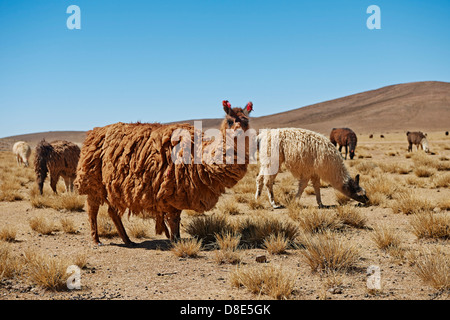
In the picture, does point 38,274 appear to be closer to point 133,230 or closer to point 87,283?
point 87,283

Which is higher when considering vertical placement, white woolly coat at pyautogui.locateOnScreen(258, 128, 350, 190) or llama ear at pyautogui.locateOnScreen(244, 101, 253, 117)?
llama ear at pyautogui.locateOnScreen(244, 101, 253, 117)

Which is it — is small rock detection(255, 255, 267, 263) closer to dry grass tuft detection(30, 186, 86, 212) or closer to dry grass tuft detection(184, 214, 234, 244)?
dry grass tuft detection(184, 214, 234, 244)

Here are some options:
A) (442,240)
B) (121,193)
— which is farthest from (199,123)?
(442,240)

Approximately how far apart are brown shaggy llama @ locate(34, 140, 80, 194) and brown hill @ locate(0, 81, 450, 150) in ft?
240

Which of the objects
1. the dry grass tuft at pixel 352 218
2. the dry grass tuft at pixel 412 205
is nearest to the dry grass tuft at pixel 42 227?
the dry grass tuft at pixel 352 218

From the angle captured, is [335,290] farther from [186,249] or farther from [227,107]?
[227,107]

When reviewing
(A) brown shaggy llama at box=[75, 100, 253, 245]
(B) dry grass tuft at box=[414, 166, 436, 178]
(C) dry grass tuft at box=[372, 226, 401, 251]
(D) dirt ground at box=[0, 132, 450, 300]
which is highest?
(A) brown shaggy llama at box=[75, 100, 253, 245]

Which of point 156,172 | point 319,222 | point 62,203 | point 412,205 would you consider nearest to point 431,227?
point 319,222

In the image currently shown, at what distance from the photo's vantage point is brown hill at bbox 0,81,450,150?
109 metres

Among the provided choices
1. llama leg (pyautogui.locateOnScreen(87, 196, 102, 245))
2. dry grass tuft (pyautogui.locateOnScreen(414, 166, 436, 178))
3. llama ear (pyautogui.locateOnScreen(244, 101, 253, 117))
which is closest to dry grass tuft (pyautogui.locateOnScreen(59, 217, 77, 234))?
llama leg (pyautogui.locateOnScreen(87, 196, 102, 245))

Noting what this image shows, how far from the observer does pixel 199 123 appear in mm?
5992

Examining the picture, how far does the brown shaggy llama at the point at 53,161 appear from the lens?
1194cm

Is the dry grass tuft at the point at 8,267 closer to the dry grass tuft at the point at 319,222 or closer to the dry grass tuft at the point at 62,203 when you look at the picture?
the dry grass tuft at the point at 319,222

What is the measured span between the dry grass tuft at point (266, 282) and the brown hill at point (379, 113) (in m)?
80.5
